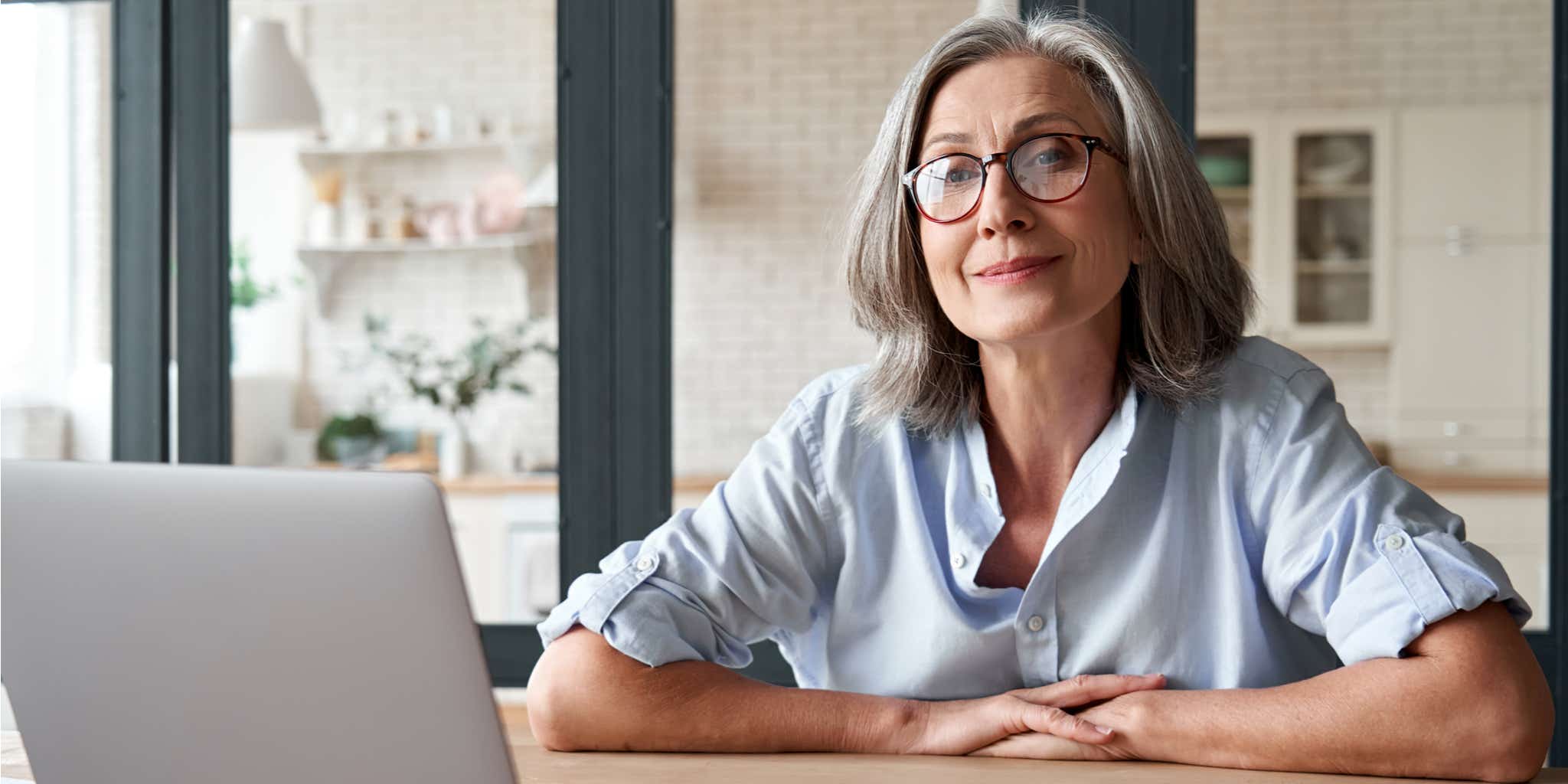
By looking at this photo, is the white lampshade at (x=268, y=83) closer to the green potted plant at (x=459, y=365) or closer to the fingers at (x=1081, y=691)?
the green potted plant at (x=459, y=365)

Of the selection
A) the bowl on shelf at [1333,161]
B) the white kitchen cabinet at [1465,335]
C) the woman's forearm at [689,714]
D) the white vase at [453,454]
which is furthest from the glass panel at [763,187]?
the woman's forearm at [689,714]

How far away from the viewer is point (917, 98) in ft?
4.86

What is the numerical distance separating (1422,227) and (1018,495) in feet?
15.5

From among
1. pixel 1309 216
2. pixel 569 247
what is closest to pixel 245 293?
pixel 569 247

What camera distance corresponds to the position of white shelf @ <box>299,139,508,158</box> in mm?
5973

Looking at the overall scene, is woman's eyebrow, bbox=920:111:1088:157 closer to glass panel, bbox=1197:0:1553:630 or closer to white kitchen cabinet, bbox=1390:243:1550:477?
glass panel, bbox=1197:0:1553:630

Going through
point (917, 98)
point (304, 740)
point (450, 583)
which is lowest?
point (304, 740)

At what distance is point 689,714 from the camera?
125 cm

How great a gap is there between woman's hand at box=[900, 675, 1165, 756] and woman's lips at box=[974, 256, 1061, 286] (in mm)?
436

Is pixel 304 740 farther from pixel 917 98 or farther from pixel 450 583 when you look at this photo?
pixel 917 98

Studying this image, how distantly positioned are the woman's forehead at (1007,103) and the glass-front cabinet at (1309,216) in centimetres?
438

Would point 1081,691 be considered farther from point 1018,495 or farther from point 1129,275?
point 1129,275

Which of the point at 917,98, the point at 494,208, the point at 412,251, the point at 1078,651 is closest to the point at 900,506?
the point at 1078,651

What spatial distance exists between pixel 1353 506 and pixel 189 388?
1.89 metres
